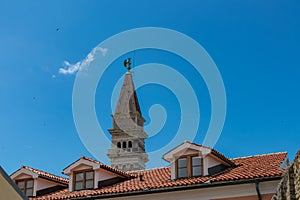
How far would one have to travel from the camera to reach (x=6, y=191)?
729 cm

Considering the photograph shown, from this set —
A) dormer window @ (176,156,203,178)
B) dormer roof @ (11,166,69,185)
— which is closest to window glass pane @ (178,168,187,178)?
dormer window @ (176,156,203,178)

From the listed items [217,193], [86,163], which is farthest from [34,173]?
[217,193]

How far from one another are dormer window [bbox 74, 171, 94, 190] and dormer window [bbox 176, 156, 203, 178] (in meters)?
3.43

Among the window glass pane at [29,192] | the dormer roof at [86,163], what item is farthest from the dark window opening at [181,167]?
the window glass pane at [29,192]

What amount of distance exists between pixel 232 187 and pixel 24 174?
8.64 meters

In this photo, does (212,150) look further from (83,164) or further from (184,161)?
(83,164)

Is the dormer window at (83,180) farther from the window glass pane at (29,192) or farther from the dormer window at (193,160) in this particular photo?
the dormer window at (193,160)

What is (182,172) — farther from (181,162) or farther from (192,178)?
(192,178)

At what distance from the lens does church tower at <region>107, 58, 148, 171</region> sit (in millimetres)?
66250

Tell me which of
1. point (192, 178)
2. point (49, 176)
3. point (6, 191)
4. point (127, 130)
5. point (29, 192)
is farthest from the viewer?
point (127, 130)

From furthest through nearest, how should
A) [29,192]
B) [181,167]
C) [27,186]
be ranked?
[27,186] → [29,192] → [181,167]

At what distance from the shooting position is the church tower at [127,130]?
66250mm

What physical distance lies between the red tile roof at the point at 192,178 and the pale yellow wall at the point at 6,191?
31.6ft

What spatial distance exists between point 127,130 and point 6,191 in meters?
60.9
